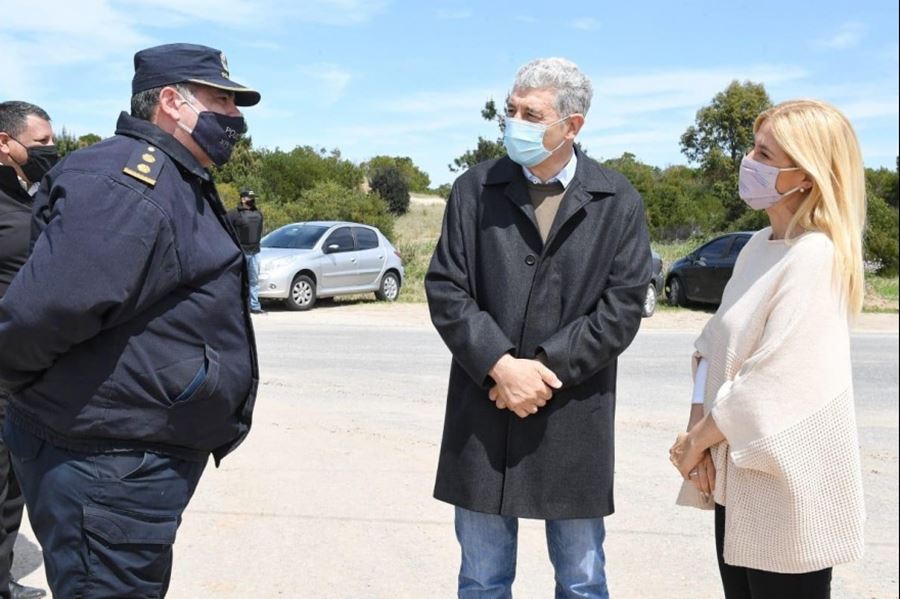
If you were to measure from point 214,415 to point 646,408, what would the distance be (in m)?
6.82

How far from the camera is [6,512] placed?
4172 millimetres

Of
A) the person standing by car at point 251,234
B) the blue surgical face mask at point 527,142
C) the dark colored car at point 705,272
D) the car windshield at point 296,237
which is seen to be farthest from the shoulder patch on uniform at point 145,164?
the dark colored car at point 705,272

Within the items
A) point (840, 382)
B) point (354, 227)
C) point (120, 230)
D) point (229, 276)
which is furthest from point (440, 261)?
point (354, 227)

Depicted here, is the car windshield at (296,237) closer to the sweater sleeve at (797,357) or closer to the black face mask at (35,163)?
the black face mask at (35,163)

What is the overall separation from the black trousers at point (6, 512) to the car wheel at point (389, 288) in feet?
50.5

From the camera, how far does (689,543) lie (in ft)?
16.6

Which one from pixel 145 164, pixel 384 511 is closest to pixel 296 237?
pixel 384 511

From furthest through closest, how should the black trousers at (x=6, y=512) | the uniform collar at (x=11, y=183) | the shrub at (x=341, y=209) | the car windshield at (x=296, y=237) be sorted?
the shrub at (x=341, y=209), the car windshield at (x=296, y=237), the uniform collar at (x=11, y=183), the black trousers at (x=6, y=512)

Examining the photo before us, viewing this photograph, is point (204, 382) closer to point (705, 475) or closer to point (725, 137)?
point (705, 475)

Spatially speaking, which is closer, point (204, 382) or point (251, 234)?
point (204, 382)

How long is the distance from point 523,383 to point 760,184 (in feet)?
3.23

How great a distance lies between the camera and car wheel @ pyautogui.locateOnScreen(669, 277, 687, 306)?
20.3 m

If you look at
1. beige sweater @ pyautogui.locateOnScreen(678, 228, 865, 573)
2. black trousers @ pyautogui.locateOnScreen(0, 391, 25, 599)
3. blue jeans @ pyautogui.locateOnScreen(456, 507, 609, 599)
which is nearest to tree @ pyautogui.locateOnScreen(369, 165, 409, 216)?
black trousers @ pyautogui.locateOnScreen(0, 391, 25, 599)

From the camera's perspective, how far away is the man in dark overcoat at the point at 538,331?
3148mm
